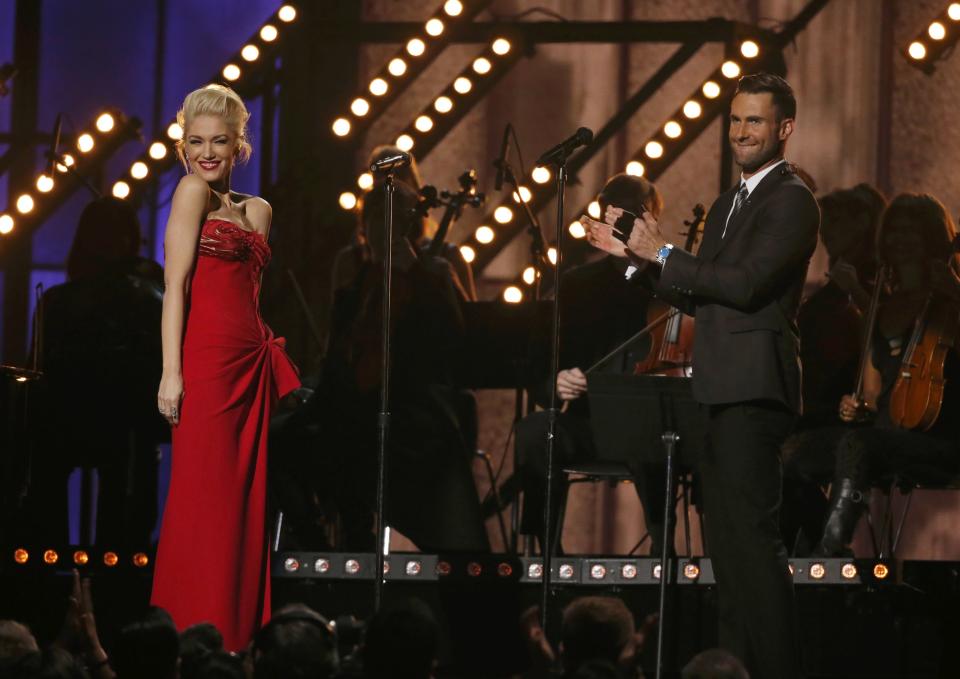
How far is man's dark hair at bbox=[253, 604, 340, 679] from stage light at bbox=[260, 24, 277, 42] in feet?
20.9

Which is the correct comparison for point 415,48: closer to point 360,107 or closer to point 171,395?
point 360,107

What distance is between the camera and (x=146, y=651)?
9.80 ft

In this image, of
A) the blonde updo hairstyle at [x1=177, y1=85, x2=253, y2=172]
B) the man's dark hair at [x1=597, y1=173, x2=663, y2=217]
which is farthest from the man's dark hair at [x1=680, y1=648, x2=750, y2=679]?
the man's dark hair at [x1=597, y1=173, x2=663, y2=217]

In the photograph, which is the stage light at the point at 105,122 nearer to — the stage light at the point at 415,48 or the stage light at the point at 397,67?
the stage light at the point at 397,67

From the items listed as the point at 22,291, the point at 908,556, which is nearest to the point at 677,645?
the point at 908,556

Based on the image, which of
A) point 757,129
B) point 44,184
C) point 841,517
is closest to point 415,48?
point 44,184

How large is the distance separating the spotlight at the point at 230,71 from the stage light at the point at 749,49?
3.02 m

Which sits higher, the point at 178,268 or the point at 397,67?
the point at 397,67

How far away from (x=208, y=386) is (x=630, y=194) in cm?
276

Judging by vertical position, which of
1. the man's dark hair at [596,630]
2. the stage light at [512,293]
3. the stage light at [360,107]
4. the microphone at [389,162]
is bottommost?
the man's dark hair at [596,630]

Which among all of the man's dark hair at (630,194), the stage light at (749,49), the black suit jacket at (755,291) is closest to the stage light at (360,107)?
the stage light at (749,49)

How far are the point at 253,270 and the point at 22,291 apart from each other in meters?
5.18

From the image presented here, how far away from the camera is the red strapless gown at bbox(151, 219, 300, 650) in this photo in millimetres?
4359

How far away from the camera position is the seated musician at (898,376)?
5.96 metres
